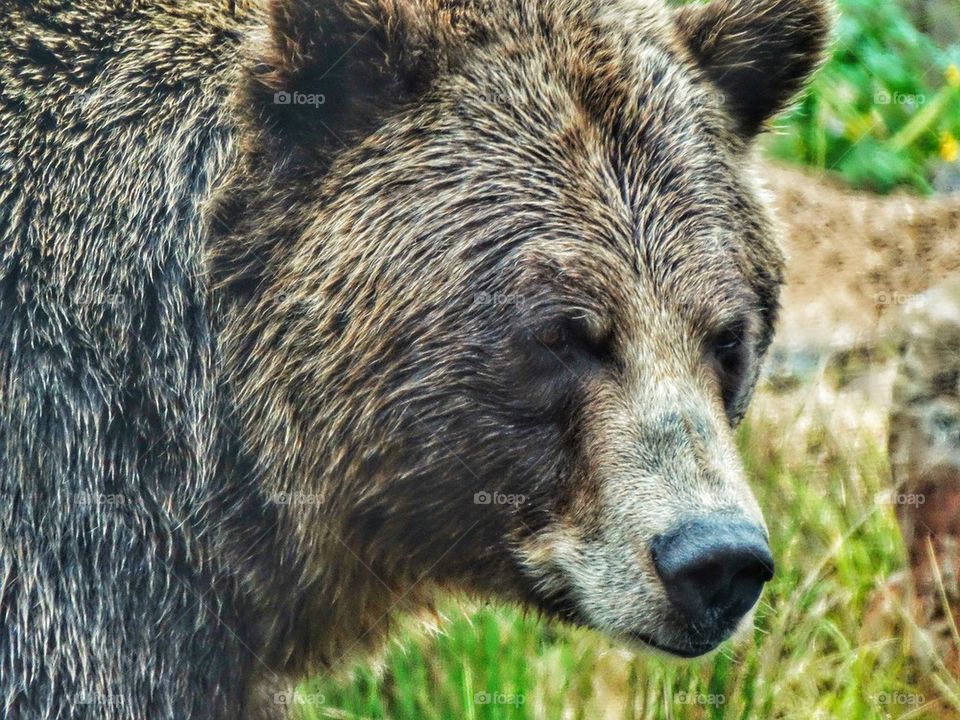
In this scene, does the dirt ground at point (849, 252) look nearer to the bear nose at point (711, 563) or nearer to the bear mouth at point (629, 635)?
the bear mouth at point (629, 635)

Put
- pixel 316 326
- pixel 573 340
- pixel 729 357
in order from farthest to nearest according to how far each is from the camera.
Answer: pixel 729 357 → pixel 316 326 → pixel 573 340

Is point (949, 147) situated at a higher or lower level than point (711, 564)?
lower

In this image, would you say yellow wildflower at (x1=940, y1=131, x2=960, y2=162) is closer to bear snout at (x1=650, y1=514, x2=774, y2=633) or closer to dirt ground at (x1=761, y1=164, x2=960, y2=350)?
dirt ground at (x1=761, y1=164, x2=960, y2=350)

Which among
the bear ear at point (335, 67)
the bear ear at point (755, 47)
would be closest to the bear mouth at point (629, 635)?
the bear ear at point (335, 67)

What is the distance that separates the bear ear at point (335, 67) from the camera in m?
4.13

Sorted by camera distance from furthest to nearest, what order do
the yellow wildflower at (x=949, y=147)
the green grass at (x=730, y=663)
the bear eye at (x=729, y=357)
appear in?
1. the yellow wildflower at (x=949, y=147)
2. the green grass at (x=730, y=663)
3. the bear eye at (x=729, y=357)

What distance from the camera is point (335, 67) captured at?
13.9ft

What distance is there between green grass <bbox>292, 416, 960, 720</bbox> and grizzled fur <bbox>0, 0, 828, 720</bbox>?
3.19 feet

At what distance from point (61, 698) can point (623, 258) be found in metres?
2.33

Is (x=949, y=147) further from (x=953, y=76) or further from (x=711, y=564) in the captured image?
(x=711, y=564)

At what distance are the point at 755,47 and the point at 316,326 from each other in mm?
2099

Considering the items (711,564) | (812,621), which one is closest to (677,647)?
(711,564)

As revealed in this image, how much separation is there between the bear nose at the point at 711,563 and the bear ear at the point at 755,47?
1.91 m

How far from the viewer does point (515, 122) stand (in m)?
4.38
